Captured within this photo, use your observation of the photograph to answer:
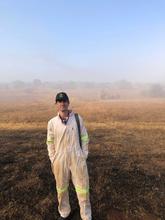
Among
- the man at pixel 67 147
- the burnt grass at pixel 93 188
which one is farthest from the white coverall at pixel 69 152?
the burnt grass at pixel 93 188

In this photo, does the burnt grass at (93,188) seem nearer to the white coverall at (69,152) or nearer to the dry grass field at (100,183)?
the dry grass field at (100,183)

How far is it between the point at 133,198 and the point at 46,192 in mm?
2271

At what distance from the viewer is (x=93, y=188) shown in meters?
7.06

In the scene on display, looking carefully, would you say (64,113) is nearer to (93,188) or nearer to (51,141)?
(51,141)

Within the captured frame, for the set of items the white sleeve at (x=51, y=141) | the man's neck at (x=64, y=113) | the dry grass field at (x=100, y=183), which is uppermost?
the man's neck at (x=64, y=113)

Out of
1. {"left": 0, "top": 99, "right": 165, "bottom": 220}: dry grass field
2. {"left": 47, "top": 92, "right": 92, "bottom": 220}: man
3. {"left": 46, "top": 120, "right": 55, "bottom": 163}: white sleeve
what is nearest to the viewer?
{"left": 47, "top": 92, "right": 92, "bottom": 220}: man

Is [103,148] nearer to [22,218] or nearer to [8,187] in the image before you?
[8,187]

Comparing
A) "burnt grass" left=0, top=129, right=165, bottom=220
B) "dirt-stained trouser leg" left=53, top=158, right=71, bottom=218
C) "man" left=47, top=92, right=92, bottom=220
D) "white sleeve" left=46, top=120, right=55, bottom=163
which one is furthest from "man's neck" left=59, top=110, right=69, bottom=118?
"burnt grass" left=0, top=129, right=165, bottom=220

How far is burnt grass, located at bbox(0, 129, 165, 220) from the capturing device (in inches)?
231

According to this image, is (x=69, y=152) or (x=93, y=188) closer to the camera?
(x=69, y=152)

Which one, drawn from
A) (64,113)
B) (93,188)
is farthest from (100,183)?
(64,113)

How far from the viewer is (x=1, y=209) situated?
595 cm

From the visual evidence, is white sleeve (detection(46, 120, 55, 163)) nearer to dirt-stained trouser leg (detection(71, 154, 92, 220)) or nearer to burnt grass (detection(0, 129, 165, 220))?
dirt-stained trouser leg (detection(71, 154, 92, 220))

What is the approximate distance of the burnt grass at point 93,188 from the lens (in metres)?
5.88
